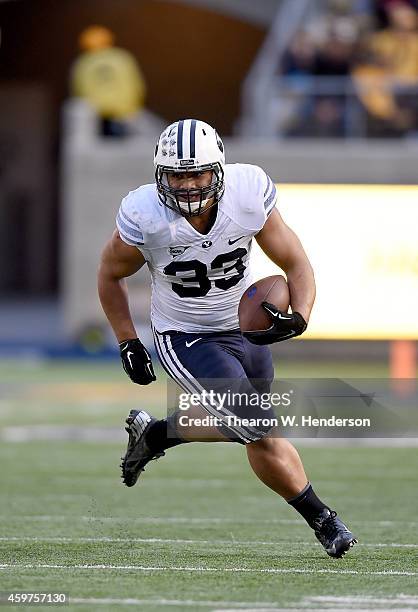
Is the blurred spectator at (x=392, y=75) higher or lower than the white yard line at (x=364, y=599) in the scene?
higher

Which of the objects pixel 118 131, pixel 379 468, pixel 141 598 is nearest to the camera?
pixel 141 598

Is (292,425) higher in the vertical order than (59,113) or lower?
lower

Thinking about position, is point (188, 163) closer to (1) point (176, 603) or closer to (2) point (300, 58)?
(1) point (176, 603)

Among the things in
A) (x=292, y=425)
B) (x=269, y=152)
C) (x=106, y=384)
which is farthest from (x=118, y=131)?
(x=292, y=425)

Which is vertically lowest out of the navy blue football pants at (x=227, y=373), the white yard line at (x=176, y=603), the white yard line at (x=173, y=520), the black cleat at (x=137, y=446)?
the white yard line at (x=173, y=520)

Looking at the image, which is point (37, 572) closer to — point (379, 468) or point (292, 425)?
point (292, 425)

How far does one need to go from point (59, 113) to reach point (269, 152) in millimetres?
8445

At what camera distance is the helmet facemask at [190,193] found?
527 centimetres

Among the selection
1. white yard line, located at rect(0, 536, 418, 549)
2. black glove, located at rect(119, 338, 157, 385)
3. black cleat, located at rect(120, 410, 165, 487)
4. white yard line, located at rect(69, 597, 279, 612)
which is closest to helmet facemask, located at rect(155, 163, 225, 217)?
black glove, located at rect(119, 338, 157, 385)

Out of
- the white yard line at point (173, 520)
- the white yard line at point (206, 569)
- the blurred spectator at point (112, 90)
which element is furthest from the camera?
the blurred spectator at point (112, 90)

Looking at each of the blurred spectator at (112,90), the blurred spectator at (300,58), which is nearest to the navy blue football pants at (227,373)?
the blurred spectator at (300,58)

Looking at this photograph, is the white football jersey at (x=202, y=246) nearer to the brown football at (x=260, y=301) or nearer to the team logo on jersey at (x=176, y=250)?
the team logo on jersey at (x=176, y=250)

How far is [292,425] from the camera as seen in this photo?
5.71 m

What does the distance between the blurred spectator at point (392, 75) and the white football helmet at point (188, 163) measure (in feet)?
35.1
